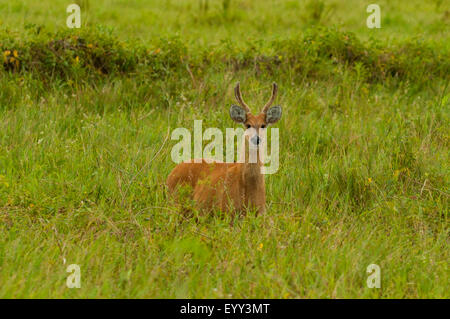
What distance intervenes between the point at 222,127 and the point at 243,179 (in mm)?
1903

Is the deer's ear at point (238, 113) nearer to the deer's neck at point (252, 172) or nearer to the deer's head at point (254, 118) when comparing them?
the deer's head at point (254, 118)

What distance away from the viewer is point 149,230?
195 inches

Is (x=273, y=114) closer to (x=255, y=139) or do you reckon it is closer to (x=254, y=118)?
(x=254, y=118)

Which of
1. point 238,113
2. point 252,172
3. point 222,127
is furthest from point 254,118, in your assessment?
point 222,127

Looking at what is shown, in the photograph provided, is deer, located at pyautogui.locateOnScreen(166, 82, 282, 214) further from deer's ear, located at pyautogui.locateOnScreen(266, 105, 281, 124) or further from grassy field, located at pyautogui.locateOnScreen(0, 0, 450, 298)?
grassy field, located at pyautogui.locateOnScreen(0, 0, 450, 298)

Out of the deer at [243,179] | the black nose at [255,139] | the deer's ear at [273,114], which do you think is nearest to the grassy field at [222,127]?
the deer at [243,179]

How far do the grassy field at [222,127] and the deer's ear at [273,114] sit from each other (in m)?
0.72

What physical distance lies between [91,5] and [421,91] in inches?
238

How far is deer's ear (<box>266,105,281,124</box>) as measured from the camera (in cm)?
548

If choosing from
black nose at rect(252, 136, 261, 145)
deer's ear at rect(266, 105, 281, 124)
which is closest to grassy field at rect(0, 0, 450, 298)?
black nose at rect(252, 136, 261, 145)

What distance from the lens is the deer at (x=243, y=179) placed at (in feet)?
17.9

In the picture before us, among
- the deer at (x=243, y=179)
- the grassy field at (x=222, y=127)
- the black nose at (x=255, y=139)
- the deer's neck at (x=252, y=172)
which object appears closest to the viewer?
the grassy field at (x=222, y=127)
